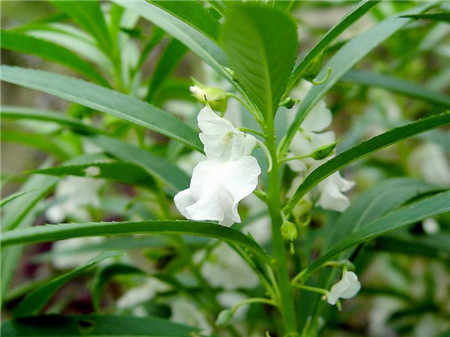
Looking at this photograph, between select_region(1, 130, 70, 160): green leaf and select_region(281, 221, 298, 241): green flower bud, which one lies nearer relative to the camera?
select_region(281, 221, 298, 241): green flower bud

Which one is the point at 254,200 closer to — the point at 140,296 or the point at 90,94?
the point at 140,296

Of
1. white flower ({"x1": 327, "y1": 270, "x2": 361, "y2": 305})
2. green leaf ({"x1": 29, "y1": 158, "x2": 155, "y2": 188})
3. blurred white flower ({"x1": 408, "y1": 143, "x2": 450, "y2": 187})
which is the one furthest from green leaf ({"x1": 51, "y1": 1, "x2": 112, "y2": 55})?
blurred white flower ({"x1": 408, "y1": 143, "x2": 450, "y2": 187})

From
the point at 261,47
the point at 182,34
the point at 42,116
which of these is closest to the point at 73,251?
the point at 42,116

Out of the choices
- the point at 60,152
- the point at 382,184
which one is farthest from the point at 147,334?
the point at 60,152

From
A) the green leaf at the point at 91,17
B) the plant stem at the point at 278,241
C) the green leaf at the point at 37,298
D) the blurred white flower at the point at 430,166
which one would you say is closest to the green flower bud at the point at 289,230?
the plant stem at the point at 278,241

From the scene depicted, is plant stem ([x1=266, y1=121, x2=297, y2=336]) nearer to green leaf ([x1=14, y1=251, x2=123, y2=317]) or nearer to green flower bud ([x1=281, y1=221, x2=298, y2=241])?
green flower bud ([x1=281, y1=221, x2=298, y2=241])

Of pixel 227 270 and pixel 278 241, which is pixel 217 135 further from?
pixel 227 270

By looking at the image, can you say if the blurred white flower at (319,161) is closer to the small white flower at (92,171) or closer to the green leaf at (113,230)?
the green leaf at (113,230)
